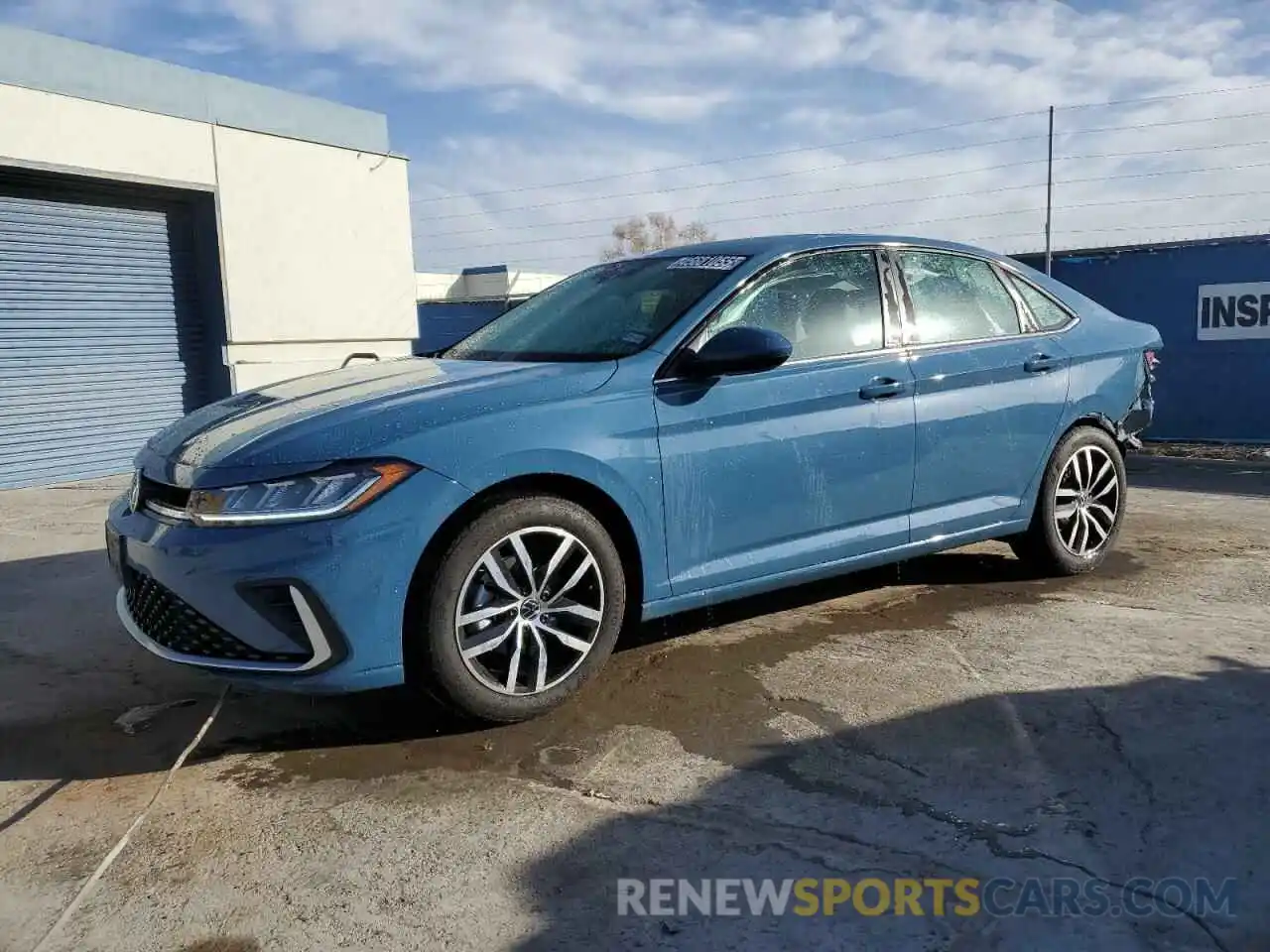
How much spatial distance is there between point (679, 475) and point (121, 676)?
90.9 inches

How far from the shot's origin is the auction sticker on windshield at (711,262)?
407 centimetres

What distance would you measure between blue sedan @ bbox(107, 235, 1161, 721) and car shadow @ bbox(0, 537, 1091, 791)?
34cm

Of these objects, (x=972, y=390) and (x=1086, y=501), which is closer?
(x=972, y=390)

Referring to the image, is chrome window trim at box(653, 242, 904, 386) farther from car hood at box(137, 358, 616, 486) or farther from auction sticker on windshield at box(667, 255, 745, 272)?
car hood at box(137, 358, 616, 486)

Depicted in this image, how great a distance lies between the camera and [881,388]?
4137mm

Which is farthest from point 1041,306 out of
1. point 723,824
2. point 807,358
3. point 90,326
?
point 90,326

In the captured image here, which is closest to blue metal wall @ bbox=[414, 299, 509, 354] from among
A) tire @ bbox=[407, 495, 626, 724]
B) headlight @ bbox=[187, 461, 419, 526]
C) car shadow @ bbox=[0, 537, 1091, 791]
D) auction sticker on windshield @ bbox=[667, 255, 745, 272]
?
car shadow @ bbox=[0, 537, 1091, 791]

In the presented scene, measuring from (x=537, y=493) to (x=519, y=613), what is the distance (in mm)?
383

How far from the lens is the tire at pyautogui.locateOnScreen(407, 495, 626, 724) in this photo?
10.3 ft

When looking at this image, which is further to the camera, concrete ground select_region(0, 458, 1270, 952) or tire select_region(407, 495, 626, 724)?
tire select_region(407, 495, 626, 724)

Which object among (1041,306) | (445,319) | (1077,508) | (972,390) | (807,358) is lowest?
(1077,508)

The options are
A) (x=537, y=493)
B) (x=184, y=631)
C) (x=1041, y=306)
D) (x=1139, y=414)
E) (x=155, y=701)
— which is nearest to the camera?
(x=184, y=631)

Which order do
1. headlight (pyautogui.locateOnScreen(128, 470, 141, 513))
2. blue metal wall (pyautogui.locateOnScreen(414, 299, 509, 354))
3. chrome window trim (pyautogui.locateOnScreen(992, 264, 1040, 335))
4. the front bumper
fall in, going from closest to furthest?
the front bumper → headlight (pyautogui.locateOnScreen(128, 470, 141, 513)) → chrome window trim (pyautogui.locateOnScreen(992, 264, 1040, 335)) → blue metal wall (pyautogui.locateOnScreen(414, 299, 509, 354))

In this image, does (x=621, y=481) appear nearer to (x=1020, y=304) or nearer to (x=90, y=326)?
Result: (x=1020, y=304)
